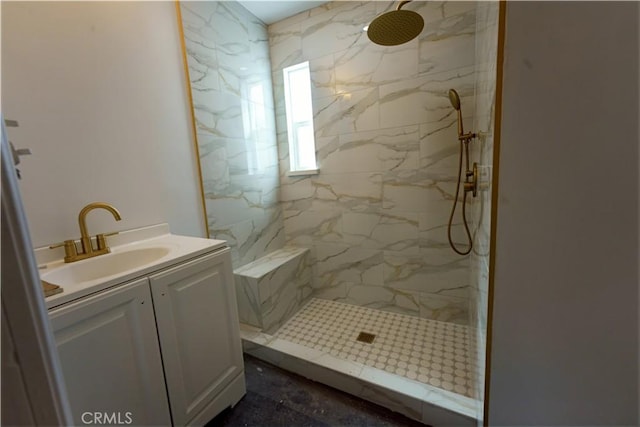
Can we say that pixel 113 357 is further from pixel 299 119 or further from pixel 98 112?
pixel 299 119

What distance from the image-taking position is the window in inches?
89.1

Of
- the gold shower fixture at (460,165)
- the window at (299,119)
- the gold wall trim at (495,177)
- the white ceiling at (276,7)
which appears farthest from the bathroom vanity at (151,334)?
the white ceiling at (276,7)

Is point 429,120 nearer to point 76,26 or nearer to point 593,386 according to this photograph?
point 593,386

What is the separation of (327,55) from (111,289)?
6.93 feet

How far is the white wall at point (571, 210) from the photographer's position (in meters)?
0.47

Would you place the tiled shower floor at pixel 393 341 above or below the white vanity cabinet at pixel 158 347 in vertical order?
below

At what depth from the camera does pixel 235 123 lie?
6.38 ft

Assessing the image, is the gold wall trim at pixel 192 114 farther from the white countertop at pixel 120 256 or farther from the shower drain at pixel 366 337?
the shower drain at pixel 366 337

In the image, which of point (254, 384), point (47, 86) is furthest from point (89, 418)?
point (47, 86)

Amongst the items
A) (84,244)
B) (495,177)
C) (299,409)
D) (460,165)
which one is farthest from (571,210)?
(84,244)

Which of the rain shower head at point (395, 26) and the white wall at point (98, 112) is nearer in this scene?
the white wall at point (98, 112)

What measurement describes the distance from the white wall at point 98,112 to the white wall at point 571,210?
1.66 meters

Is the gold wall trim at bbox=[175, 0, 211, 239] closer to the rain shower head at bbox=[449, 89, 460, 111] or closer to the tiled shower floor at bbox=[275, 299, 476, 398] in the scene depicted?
the tiled shower floor at bbox=[275, 299, 476, 398]

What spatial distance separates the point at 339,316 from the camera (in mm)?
2100
